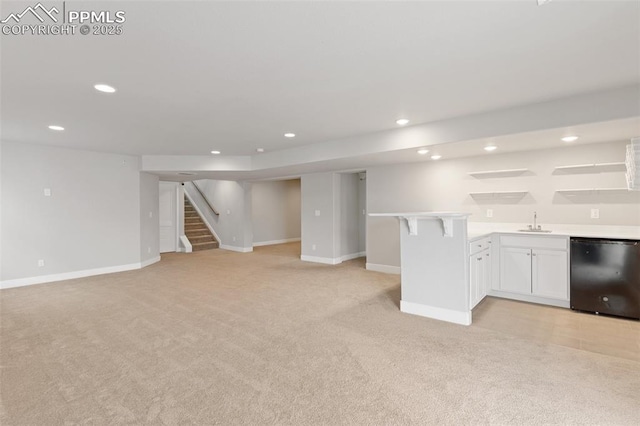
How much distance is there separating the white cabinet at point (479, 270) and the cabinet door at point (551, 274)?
1.76 feet

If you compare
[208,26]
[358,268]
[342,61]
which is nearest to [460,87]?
[342,61]

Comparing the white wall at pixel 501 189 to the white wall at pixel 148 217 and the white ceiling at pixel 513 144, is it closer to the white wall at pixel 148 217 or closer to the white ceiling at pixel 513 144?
the white ceiling at pixel 513 144

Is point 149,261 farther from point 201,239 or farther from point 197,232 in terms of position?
point 197,232

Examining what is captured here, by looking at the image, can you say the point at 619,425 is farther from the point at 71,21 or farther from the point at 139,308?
the point at 139,308

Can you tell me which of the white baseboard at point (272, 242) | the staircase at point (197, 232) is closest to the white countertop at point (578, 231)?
the white baseboard at point (272, 242)

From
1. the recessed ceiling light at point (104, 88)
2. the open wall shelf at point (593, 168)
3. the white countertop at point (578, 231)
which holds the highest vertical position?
the recessed ceiling light at point (104, 88)

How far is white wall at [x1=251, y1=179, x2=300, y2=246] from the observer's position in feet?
33.3

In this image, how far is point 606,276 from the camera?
358 centimetres

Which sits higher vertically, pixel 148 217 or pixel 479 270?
pixel 148 217

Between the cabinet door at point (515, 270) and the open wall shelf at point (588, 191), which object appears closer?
the open wall shelf at point (588, 191)

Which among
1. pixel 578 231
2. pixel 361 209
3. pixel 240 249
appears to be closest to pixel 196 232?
pixel 240 249

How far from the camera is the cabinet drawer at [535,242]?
12.6 feet

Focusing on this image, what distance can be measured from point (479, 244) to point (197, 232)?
873cm

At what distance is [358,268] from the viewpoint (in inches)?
256
